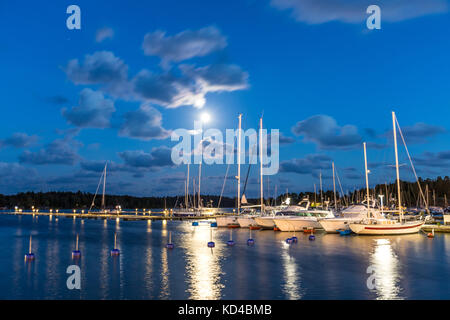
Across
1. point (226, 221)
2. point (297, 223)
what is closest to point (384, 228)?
point (297, 223)

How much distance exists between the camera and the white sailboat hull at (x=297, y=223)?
2690 inches

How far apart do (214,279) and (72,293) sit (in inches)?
434

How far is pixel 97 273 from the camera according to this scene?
33.2m

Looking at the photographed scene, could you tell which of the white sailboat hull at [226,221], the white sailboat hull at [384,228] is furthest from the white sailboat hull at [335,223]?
the white sailboat hull at [226,221]

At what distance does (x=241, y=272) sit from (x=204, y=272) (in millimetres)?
3432

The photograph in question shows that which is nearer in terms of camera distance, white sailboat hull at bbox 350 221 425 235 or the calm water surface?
the calm water surface

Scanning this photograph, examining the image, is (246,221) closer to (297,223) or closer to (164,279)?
(297,223)

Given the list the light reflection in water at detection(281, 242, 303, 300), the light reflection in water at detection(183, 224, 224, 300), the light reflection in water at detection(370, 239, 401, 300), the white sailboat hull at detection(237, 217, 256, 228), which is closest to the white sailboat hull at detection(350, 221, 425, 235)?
the light reflection in water at detection(370, 239, 401, 300)

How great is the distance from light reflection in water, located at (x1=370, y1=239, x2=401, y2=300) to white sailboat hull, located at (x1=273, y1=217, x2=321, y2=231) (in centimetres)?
1795

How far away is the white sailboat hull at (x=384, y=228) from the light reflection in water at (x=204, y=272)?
1034 inches

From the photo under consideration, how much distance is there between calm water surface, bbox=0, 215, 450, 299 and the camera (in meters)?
26.1

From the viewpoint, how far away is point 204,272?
3300 cm

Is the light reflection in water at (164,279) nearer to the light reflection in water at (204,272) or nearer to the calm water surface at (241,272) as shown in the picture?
the calm water surface at (241,272)

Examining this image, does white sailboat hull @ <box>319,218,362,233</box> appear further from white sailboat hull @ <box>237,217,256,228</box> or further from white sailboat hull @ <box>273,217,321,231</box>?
white sailboat hull @ <box>237,217,256,228</box>
